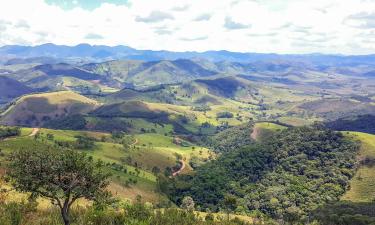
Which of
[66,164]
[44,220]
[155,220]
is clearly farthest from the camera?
[155,220]

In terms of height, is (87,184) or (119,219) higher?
(87,184)

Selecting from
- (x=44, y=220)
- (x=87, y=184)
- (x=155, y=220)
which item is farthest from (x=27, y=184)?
(x=155, y=220)

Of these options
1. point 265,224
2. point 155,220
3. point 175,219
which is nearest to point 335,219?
point 265,224

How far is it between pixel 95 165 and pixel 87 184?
415 cm

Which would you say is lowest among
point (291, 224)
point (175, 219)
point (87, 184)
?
point (291, 224)

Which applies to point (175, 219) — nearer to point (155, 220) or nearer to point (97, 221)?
point (155, 220)

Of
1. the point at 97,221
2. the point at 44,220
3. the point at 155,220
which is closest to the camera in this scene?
the point at 44,220

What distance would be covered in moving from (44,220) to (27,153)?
22.0m

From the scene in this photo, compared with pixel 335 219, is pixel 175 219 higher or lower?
higher

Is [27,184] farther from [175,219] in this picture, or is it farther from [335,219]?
[335,219]

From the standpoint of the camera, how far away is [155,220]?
12781 centimetres

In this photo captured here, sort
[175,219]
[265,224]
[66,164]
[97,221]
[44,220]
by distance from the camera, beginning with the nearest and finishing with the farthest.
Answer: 1. [66,164]
2. [44,220]
3. [97,221]
4. [175,219]
5. [265,224]

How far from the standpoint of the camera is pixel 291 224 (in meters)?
199

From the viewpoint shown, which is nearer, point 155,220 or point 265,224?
point 155,220
